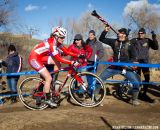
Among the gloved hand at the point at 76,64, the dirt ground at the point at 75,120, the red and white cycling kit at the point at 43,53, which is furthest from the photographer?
the gloved hand at the point at 76,64

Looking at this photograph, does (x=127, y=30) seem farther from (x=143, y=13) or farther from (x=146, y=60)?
(x=143, y=13)

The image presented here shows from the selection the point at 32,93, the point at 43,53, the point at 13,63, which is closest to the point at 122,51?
the point at 43,53

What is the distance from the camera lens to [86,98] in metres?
8.12

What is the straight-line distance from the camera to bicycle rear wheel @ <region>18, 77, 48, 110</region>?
7852 mm

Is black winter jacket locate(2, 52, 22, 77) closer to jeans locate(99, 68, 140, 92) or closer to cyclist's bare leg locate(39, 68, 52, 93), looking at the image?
cyclist's bare leg locate(39, 68, 52, 93)

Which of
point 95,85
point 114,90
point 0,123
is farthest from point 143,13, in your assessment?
point 0,123

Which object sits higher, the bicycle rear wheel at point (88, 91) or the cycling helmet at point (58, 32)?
Answer: the cycling helmet at point (58, 32)

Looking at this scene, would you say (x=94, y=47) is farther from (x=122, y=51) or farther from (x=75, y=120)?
(x=75, y=120)

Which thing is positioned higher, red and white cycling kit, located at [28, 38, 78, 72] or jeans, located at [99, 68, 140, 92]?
red and white cycling kit, located at [28, 38, 78, 72]

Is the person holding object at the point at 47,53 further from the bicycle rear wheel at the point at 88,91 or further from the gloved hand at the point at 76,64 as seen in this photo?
the bicycle rear wheel at the point at 88,91

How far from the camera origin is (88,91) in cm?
802

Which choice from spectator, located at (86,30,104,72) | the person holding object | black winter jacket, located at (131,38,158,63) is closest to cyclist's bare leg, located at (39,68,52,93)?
the person holding object

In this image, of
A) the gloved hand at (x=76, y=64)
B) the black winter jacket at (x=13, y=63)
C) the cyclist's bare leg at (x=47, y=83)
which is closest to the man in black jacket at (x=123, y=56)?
the gloved hand at (x=76, y=64)

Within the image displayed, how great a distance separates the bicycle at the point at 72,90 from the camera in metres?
7.75
